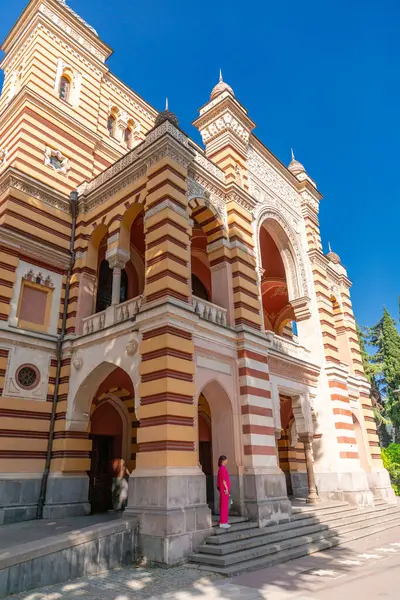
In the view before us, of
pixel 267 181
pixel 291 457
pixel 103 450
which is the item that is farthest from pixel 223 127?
pixel 291 457

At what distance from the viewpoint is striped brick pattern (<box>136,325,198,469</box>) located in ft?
30.6

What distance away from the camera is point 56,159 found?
16.3 m

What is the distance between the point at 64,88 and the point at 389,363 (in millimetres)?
32772

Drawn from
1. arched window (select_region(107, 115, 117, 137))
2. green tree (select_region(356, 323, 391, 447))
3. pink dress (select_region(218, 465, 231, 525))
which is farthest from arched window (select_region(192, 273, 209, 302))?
green tree (select_region(356, 323, 391, 447))

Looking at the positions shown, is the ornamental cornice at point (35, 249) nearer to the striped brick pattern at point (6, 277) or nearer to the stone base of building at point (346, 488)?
the striped brick pattern at point (6, 277)

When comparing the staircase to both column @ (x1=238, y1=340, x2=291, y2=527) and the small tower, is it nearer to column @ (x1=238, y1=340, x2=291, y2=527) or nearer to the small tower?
column @ (x1=238, y1=340, x2=291, y2=527)

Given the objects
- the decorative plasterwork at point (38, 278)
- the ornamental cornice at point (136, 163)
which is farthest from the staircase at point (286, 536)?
the ornamental cornice at point (136, 163)

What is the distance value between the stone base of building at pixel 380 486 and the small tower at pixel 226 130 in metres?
13.5

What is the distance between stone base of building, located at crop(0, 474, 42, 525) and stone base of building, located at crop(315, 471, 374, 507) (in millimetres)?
10123

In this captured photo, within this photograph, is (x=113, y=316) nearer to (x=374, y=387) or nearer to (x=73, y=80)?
(x=73, y=80)

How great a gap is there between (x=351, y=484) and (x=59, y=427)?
34.3ft

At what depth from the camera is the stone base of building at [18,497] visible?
11000mm

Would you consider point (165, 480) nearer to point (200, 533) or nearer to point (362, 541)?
point (200, 533)

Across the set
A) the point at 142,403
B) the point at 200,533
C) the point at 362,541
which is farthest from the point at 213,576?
the point at 362,541
